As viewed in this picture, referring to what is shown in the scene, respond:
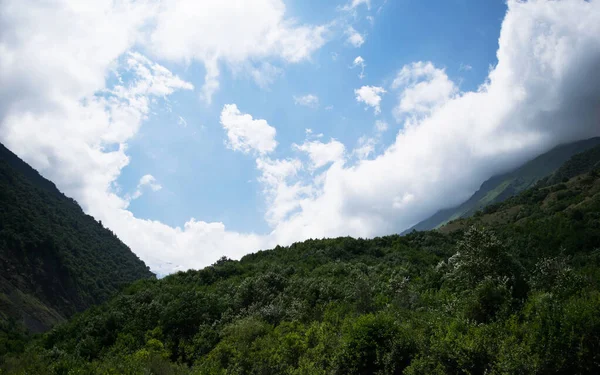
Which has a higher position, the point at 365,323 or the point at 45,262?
the point at 45,262

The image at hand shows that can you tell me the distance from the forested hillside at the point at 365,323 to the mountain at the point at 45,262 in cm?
3965

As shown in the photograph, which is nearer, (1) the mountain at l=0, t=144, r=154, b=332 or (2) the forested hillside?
(2) the forested hillside

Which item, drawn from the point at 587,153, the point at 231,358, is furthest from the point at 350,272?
the point at 587,153

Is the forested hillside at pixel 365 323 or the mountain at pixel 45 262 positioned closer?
the forested hillside at pixel 365 323

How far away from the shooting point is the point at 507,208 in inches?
3199

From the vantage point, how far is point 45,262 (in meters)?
88.6

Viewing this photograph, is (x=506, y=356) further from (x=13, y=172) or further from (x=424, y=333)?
(x=13, y=172)

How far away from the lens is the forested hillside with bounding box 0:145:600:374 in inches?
414

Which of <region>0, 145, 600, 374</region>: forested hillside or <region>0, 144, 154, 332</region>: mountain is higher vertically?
<region>0, 144, 154, 332</region>: mountain

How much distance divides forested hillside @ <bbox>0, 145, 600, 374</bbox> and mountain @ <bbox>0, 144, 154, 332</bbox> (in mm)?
39653

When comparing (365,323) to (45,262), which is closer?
(365,323)

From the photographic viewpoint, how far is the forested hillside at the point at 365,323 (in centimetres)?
1052

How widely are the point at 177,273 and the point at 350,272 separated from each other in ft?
89.1

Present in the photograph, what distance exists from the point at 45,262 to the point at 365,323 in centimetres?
10051
